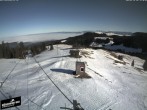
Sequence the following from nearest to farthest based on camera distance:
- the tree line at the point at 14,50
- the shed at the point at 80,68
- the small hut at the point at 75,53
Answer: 1. the tree line at the point at 14,50
2. the shed at the point at 80,68
3. the small hut at the point at 75,53

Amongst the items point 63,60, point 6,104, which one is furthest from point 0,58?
point 63,60

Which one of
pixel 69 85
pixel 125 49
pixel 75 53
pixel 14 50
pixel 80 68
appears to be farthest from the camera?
pixel 125 49

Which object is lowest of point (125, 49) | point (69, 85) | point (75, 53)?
point (69, 85)

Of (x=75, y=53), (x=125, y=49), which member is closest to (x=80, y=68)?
(x=75, y=53)

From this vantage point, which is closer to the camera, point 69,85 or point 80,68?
point 69,85

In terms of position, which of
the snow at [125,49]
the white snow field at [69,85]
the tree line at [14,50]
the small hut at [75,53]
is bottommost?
the white snow field at [69,85]

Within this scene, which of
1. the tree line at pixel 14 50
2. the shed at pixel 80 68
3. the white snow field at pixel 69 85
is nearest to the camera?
the tree line at pixel 14 50

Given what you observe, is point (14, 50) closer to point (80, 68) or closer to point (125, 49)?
point (80, 68)

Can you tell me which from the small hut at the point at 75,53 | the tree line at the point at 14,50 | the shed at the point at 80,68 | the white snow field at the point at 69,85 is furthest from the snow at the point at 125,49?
the tree line at the point at 14,50

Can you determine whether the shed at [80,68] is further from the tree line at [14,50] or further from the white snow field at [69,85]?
the tree line at [14,50]

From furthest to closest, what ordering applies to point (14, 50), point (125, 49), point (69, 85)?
1. point (125, 49)
2. point (69, 85)
3. point (14, 50)
